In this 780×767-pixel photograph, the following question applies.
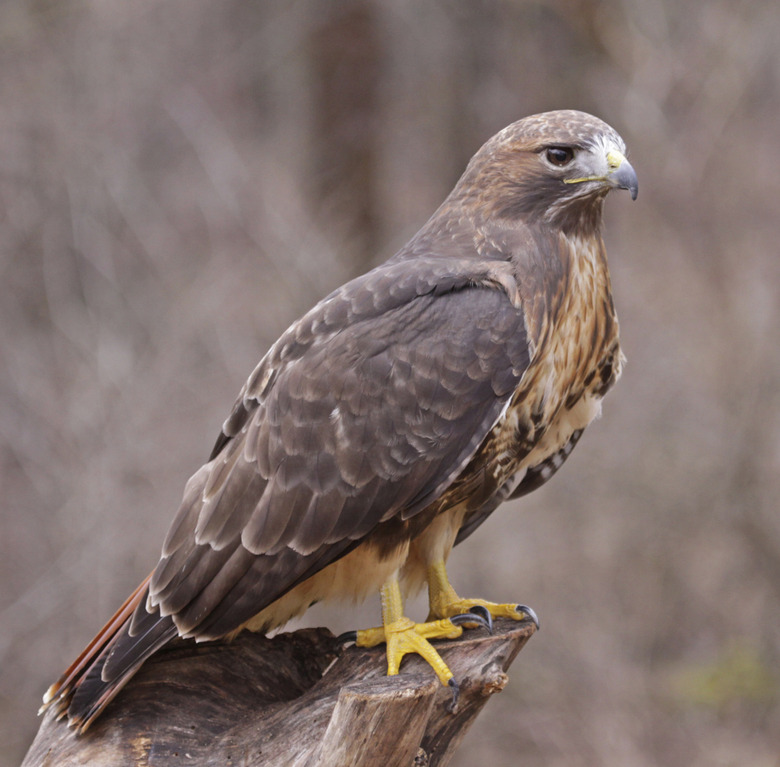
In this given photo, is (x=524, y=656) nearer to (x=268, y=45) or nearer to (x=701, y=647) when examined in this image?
(x=701, y=647)

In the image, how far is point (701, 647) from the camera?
23.8ft

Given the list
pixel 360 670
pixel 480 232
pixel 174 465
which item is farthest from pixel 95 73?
pixel 360 670

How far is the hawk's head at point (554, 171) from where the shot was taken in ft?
9.98

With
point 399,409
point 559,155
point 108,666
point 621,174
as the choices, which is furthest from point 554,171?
point 108,666

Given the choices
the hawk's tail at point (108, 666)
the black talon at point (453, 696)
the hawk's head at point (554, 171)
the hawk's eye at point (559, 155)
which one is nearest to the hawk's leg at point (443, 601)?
the black talon at point (453, 696)

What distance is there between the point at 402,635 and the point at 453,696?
24cm

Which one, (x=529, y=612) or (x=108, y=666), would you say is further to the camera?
(x=529, y=612)

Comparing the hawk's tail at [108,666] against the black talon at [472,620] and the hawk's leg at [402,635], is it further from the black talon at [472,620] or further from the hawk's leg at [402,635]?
the black talon at [472,620]

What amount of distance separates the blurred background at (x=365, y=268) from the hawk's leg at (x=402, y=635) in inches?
119

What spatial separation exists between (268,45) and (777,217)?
388 cm

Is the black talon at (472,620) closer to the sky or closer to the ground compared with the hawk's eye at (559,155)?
closer to the ground

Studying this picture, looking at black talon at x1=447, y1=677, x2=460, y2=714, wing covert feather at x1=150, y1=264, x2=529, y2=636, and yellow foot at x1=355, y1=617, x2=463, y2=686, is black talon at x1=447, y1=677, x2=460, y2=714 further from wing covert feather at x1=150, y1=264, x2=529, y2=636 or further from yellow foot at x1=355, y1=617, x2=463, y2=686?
wing covert feather at x1=150, y1=264, x2=529, y2=636

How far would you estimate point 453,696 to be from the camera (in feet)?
9.43

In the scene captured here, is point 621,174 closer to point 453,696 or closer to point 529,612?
point 529,612
